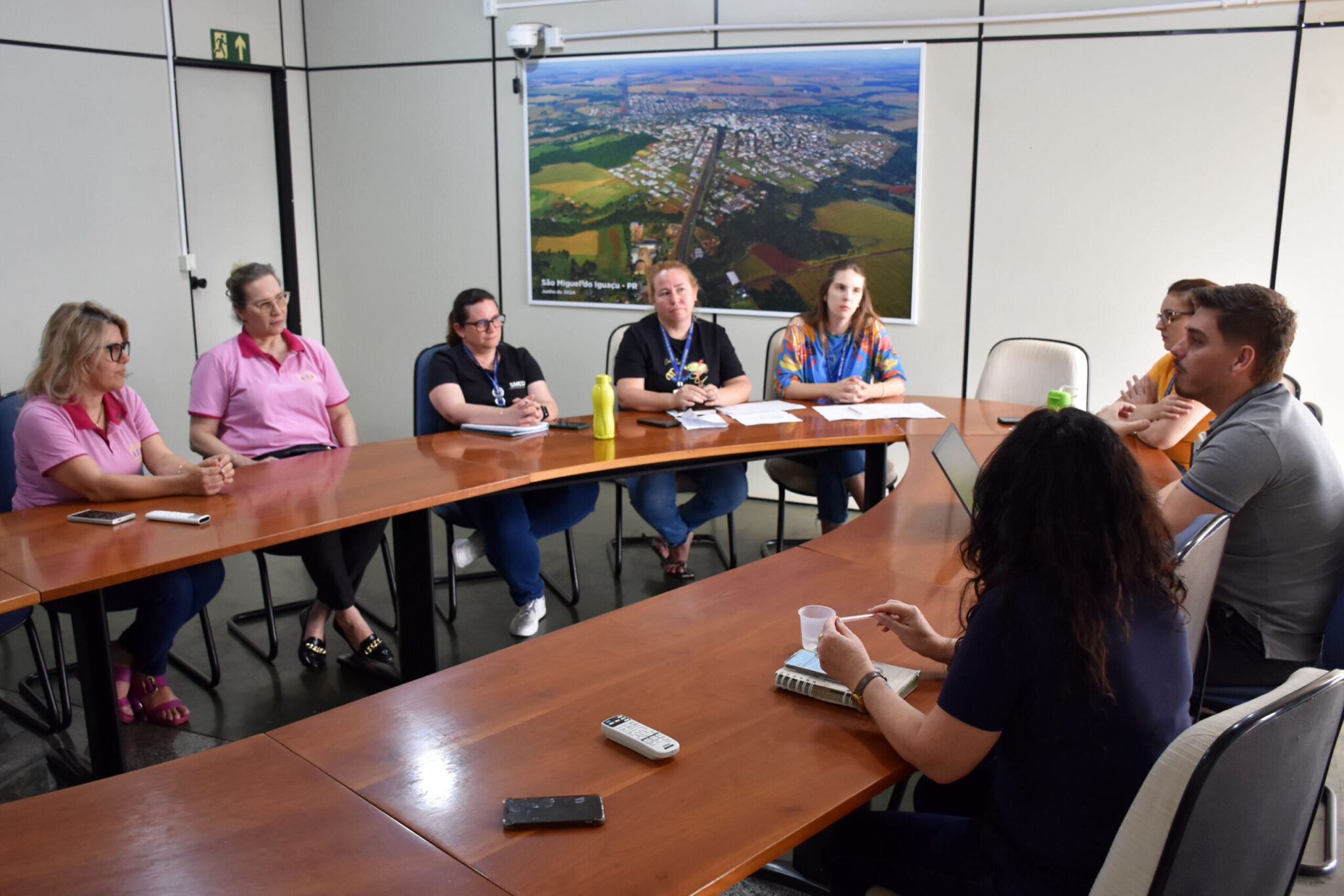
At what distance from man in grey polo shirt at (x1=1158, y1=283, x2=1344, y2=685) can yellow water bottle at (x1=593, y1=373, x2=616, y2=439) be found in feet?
5.92

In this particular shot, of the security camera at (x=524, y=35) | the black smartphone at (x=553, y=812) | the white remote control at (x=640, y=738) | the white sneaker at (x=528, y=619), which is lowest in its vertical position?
the white sneaker at (x=528, y=619)

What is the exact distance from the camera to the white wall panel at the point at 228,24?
5.29 metres

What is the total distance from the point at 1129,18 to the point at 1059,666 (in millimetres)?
4058

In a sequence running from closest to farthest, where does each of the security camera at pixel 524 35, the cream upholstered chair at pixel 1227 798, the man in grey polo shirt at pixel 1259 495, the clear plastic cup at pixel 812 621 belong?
the cream upholstered chair at pixel 1227 798, the clear plastic cup at pixel 812 621, the man in grey polo shirt at pixel 1259 495, the security camera at pixel 524 35

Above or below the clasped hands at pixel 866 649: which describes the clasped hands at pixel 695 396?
above

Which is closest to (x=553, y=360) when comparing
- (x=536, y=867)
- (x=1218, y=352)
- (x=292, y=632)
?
(x=292, y=632)

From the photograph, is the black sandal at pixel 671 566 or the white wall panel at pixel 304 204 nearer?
the black sandal at pixel 671 566

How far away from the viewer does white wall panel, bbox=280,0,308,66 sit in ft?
19.4

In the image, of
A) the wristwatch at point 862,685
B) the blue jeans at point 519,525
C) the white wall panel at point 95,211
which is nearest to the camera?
the wristwatch at point 862,685

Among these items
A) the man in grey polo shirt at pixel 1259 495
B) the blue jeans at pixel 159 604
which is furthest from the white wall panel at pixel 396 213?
the man in grey polo shirt at pixel 1259 495

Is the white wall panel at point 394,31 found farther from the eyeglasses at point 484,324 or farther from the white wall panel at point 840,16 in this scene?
the eyeglasses at point 484,324

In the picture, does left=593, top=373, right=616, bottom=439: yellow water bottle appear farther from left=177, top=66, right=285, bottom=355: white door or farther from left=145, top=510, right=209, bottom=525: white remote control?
left=177, top=66, right=285, bottom=355: white door

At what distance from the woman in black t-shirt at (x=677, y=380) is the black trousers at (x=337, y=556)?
1068 mm

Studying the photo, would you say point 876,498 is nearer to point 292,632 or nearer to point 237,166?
point 292,632
